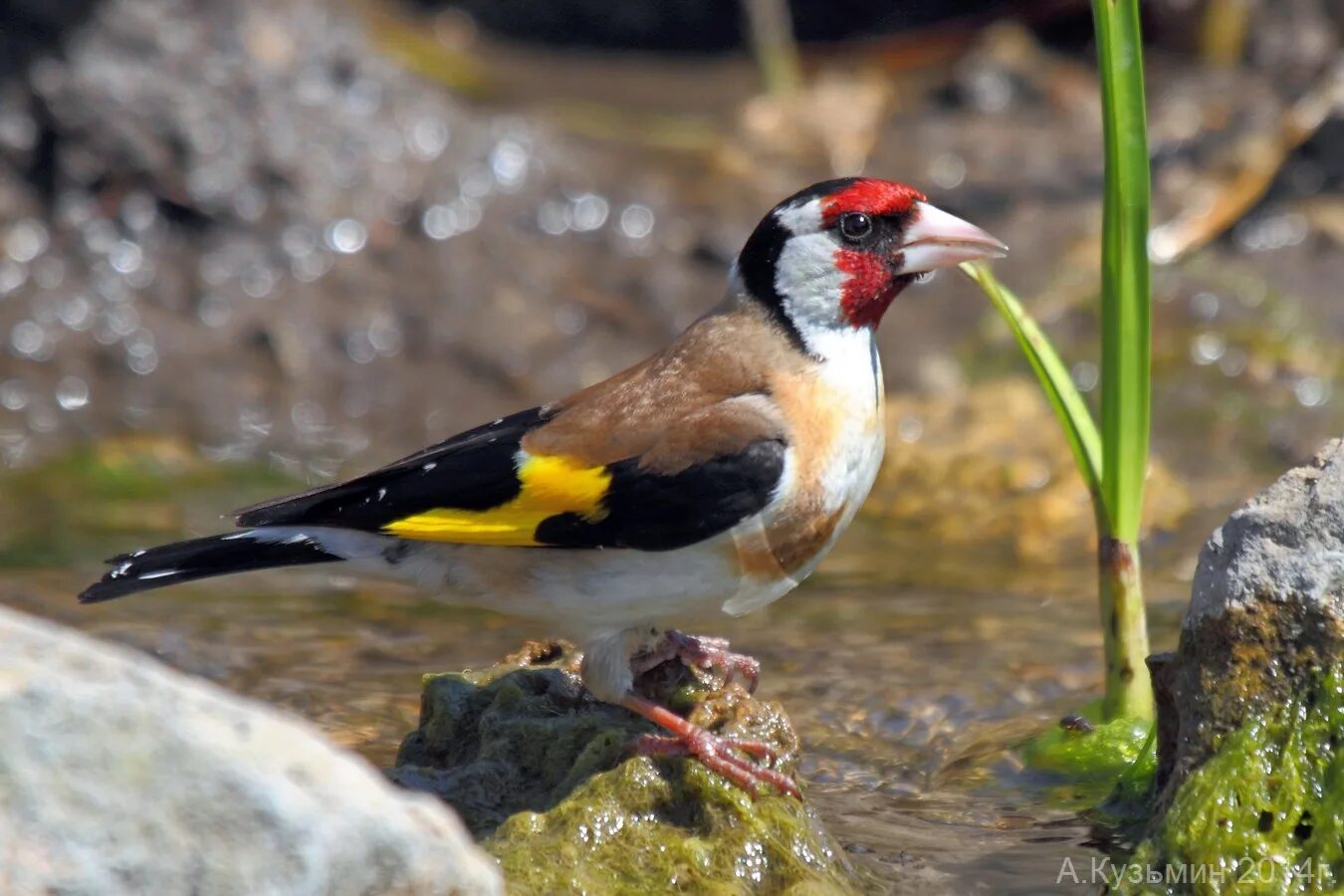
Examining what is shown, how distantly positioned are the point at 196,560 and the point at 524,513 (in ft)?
2.27

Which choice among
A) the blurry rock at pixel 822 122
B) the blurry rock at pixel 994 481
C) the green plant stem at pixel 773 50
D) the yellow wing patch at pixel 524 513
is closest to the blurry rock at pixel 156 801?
the yellow wing patch at pixel 524 513

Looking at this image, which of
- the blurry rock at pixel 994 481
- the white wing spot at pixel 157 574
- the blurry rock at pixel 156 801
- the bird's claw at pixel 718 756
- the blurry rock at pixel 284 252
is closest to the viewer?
the blurry rock at pixel 156 801

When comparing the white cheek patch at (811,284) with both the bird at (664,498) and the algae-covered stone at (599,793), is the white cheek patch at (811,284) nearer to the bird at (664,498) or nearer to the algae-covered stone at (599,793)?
the bird at (664,498)

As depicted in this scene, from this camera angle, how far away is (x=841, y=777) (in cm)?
454

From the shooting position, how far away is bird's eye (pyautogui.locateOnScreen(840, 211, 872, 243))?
4301mm

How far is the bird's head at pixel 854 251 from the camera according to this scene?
14.0 ft

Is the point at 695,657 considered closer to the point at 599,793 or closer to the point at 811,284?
the point at 599,793

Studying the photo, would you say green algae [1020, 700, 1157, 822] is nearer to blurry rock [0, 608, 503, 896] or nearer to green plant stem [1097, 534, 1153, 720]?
green plant stem [1097, 534, 1153, 720]

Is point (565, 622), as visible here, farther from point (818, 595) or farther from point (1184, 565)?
point (1184, 565)

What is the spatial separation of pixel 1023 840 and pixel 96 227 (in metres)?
5.39

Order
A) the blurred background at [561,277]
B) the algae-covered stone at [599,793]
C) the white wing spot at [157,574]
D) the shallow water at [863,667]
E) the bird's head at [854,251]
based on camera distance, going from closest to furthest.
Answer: the algae-covered stone at [599,793] → the white wing spot at [157,574] → the shallow water at [863,667] → the bird's head at [854,251] → the blurred background at [561,277]

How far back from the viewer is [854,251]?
169 inches

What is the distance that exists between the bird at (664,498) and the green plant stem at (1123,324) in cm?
32

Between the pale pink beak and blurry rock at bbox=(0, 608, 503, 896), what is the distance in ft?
6.89
